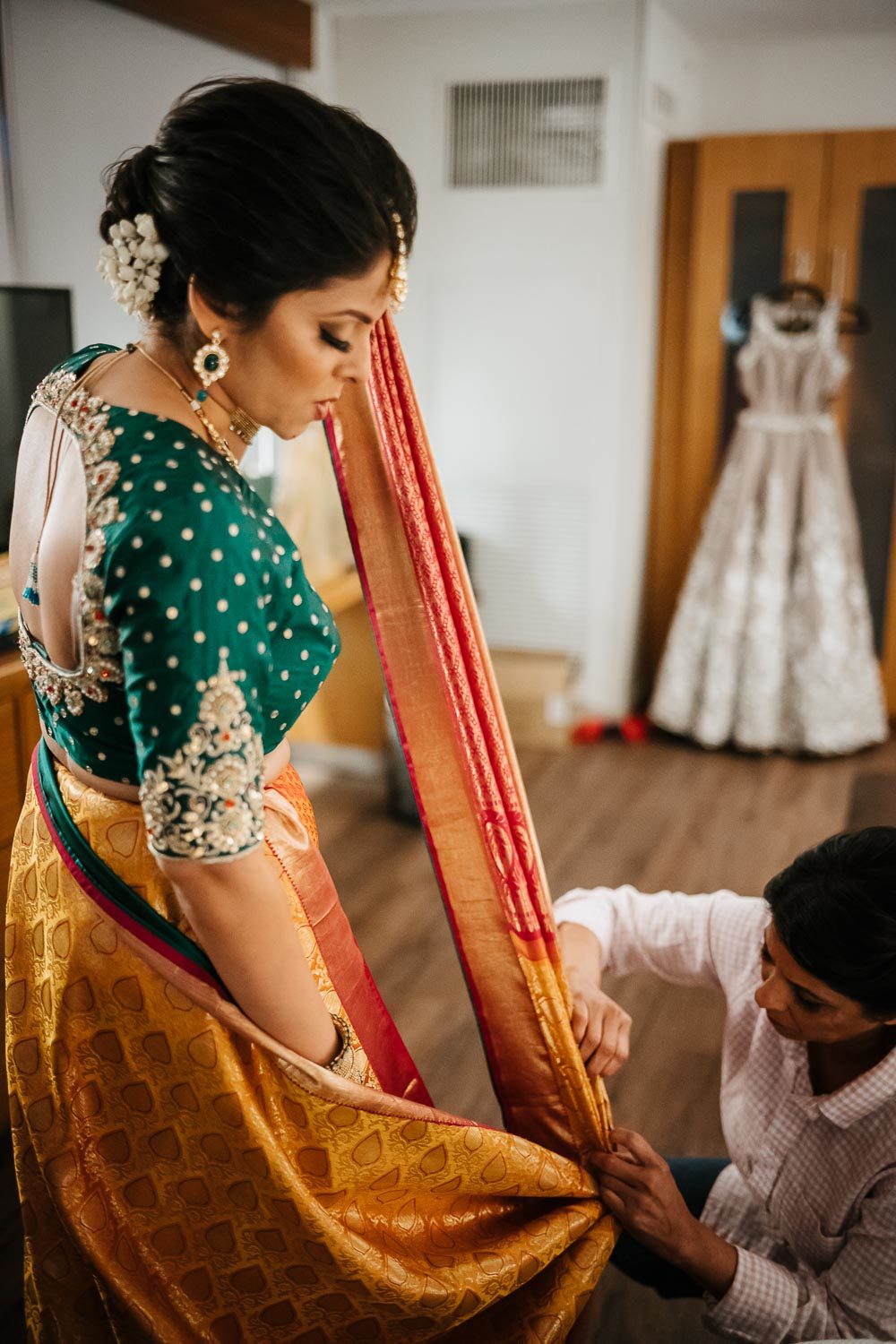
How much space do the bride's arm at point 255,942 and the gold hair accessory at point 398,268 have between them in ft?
1.55

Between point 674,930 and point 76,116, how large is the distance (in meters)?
2.45

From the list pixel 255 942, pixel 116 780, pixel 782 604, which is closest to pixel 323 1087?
pixel 255 942

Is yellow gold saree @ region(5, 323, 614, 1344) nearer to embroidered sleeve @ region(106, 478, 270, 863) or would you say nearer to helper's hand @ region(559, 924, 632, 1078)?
helper's hand @ region(559, 924, 632, 1078)

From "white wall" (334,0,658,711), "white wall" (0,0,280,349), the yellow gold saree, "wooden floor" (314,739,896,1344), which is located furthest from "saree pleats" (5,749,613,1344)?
"white wall" (334,0,658,711)

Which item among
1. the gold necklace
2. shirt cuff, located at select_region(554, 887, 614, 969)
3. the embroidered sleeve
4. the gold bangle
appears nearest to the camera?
the embroidered sleeve

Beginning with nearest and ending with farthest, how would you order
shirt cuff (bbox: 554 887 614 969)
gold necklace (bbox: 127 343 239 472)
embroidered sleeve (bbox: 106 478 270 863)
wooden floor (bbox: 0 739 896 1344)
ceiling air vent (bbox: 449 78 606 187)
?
A: embroidered sleeve (bbox: 106 478 270 863) < gold necklace (bbox: 127 343 239 472) < shirt cuff (bbox: 554 887 614 969) < wooden floor (bbox: 0 739 896 1344) < ceiling air vent (bbox: 449 78 606 187)

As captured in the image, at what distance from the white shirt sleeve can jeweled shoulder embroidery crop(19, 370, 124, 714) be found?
2.50 feet

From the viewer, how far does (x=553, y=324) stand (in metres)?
4.21

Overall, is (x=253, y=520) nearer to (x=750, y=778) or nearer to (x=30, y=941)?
(x=30, y=941)

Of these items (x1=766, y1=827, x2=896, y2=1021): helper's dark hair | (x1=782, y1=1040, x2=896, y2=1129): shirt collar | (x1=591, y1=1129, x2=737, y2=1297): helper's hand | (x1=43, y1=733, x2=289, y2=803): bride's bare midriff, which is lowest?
(x1=591, y1=1129, x2=737, y2=1297): helper's hand

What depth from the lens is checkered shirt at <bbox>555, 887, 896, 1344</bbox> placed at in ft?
4.03

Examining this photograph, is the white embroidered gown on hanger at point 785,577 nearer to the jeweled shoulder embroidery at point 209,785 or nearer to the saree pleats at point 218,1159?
the saree pleats at point 218,1159

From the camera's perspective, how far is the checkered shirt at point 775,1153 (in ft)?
4.03

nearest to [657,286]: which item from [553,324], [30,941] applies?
[553,324]
